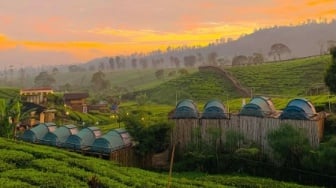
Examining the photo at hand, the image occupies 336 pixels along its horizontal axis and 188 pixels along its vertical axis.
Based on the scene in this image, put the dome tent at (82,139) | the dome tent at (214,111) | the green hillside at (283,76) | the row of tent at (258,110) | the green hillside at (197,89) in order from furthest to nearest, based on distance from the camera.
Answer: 1. the green hillside at (197,89)
2. the green hillside at (283,76)
3. the dome tent at (214,111)
4. the dome tent at (82,139)
5. the row of tent at (258,110)

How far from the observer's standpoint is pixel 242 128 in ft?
93.2

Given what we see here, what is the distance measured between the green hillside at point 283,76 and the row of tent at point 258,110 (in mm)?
34151

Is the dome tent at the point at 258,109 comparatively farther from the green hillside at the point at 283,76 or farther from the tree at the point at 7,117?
the green hillside at the point at 283,76

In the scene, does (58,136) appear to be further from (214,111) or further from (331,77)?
(331,77)

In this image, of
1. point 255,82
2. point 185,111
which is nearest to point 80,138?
point 185,111

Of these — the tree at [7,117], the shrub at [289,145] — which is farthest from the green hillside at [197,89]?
the shrub at [289,145]

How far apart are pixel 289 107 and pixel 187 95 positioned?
143 ft

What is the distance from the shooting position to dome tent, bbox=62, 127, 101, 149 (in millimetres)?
28938

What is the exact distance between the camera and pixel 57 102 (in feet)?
219

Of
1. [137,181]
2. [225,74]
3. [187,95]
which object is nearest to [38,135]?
[137,181]

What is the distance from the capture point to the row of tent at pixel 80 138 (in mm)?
28022

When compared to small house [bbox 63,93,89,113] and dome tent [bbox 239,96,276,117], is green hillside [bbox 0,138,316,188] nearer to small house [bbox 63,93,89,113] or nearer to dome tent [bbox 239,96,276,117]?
dome tent [bbox 239,96,276,117]

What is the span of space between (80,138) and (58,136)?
208 centimetres

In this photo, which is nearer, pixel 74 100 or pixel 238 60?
pixel 74 100
